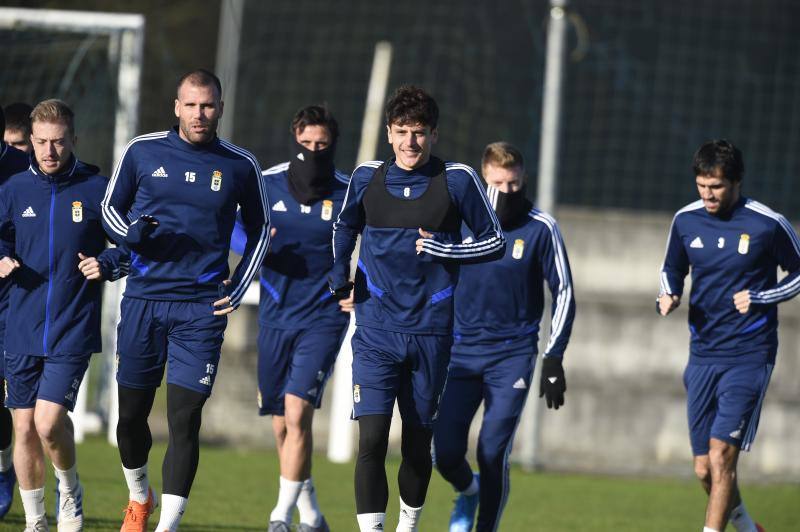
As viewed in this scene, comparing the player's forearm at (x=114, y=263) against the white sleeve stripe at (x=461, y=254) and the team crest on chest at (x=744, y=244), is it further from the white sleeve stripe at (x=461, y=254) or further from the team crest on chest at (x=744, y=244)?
the team crest on chest at (x=744, y=244)

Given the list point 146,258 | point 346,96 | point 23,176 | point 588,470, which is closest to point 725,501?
point 146,258

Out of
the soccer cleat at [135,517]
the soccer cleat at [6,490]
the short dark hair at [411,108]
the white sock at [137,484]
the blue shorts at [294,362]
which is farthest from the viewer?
the blue shorts at [294,362]

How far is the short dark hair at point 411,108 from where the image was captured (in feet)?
22.8

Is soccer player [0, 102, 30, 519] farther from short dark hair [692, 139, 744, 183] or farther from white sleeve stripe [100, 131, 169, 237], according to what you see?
short dark hair [692, 139, 744, 183]

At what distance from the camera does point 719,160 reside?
808 cm

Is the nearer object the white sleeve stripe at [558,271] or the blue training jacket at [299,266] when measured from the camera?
the white sleeve stripe at [558,271]

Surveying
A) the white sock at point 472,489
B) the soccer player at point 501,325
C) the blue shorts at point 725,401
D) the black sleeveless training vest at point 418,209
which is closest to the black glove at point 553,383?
the soccer player at point 501,325

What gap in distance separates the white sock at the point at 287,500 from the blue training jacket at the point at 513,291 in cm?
133

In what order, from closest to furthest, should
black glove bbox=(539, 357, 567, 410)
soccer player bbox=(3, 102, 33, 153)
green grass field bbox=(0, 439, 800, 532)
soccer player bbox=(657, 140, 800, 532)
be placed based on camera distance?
black glove bbox=(539, 357, 567, 410)
soccer player bbox=(657, 140, 800, 532)
soccer player bbox=(3, 102, 33, 153)
green grass field bbox=(0, 439, 800, 532)

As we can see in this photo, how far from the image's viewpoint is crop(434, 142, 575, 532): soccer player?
8180 mm

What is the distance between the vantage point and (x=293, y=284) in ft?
28.0

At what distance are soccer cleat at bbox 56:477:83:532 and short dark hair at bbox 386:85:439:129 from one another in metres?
2.76

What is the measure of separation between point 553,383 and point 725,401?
1.16 meters

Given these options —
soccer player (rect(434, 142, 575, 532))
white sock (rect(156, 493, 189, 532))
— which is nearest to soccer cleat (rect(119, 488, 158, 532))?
white sock (rect(156, 493, 189, 532))
